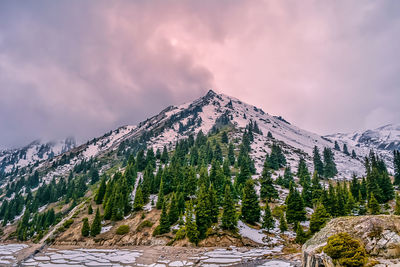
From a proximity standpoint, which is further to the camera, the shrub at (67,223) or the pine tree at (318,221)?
the shrub at (67,223)

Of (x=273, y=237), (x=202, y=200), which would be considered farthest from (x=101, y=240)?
(x=273, y=237)

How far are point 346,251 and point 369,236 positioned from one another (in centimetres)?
259

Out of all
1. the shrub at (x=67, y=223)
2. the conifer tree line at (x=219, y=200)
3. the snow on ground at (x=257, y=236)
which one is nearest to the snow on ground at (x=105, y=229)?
the conifer tree line at (x=219, y=200)

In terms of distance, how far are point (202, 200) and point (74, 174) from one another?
172618 millimetres

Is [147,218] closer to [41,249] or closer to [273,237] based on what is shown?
[41,249]

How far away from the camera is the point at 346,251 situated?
16.1 meters

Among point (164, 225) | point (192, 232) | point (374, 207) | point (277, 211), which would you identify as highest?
point (374, 207)

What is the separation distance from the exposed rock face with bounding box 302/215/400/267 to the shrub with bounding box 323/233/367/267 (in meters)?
0.56

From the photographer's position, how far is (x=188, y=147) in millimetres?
160125

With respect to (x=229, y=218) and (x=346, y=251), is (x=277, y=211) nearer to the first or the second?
(x=229, y=218)

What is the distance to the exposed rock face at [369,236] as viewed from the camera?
1563cm

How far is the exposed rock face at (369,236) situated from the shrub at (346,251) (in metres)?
0.56

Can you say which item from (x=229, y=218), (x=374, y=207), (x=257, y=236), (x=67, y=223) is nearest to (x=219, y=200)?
(x=229, y=218)

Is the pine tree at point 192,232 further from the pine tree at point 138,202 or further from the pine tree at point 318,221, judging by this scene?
the pine tree at point 138,202
